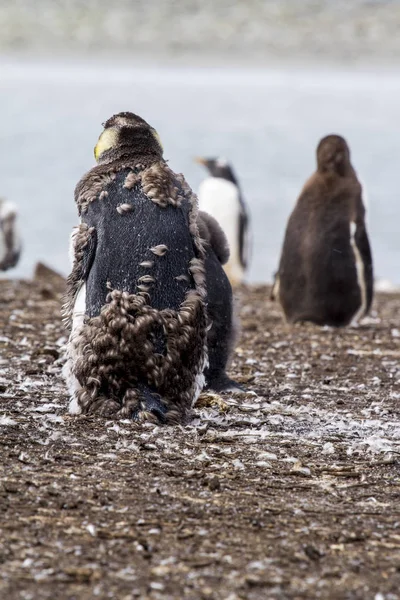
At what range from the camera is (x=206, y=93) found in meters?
83.4

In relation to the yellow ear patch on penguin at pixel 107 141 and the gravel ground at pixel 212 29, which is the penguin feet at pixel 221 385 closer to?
the yellow ear patch on penguin at pixel 107 141

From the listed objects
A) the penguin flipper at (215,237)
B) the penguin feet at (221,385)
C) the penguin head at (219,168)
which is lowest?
the penguin feet at (221,385)

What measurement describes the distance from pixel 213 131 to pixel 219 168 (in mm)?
37783

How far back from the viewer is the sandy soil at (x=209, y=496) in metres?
2.61

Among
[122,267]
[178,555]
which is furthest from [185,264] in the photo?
[178,555]

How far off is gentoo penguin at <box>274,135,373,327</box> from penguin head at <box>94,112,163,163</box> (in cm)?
378

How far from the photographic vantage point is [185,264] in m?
4.33

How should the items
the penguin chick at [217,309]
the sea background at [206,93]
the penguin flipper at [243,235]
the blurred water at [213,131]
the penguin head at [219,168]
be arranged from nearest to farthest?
the penguin chick at [217,309], the penguin flipper at [243,235], the penguin head at [219,168], the blurred water at [213,131], the sea background at [206,93]

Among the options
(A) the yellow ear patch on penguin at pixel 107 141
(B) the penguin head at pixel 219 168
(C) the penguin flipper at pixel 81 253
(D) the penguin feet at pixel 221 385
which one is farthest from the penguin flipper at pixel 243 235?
(C) the penguin flipper at pixel 81 253

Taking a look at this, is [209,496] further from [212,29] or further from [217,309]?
[212,29]

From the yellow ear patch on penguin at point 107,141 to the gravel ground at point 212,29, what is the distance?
6069 centimetres

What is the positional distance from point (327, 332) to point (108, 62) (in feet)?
243

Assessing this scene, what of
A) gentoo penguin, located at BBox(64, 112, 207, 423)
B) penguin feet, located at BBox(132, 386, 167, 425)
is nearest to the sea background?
gentoo penguin, located at BBox(64, 112, 207, 423)

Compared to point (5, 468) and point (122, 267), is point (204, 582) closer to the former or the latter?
point (5, 468)
